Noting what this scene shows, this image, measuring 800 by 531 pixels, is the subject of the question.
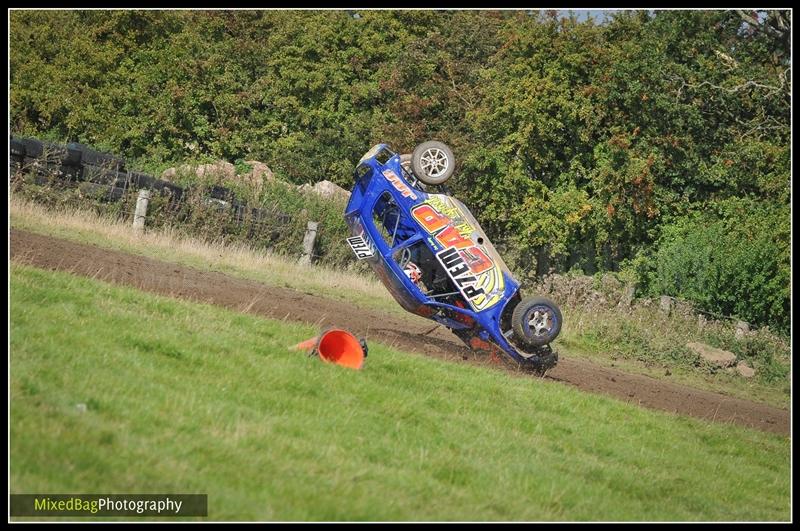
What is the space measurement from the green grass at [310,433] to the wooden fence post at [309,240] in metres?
12.3

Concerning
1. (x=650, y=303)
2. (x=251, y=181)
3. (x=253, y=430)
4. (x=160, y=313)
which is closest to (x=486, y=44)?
(x=251, y=181)

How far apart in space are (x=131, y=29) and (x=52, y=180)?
22.7 meters

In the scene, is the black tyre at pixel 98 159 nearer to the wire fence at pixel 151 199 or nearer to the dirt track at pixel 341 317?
the wire fence at pixel 151 199

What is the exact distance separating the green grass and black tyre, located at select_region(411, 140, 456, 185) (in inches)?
141

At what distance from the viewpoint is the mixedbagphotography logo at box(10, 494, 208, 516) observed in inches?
252

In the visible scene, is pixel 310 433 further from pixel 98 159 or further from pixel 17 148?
pixel 98 159

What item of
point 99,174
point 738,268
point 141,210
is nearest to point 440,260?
point 141,210

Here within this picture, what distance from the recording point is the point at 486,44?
133ft

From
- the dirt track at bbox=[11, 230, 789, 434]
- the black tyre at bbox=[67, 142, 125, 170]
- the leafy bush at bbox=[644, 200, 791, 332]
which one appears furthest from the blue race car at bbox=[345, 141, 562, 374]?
the leafy bush at bbox=[644, 200, 791, 332]

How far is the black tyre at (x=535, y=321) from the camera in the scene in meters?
14.5

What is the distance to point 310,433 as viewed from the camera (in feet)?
28.2

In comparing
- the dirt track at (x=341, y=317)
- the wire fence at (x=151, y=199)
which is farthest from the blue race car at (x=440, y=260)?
the wire fence at (x=151, y=199)

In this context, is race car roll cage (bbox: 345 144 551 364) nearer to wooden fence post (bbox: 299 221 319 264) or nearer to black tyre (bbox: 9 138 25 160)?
wooden fence post (bbox: 299 221 319 264)

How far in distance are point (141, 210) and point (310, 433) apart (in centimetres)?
1552
